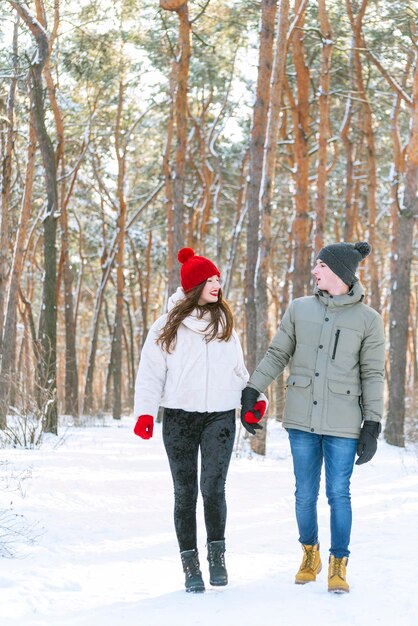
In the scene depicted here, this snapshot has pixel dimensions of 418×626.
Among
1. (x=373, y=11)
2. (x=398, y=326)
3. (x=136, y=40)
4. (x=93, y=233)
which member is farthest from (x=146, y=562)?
(x=93, y=233)

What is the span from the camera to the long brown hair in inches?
171

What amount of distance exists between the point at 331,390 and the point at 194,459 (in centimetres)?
81

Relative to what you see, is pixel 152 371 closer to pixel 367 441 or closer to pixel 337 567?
pixel 367 441

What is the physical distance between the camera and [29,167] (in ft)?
53.3

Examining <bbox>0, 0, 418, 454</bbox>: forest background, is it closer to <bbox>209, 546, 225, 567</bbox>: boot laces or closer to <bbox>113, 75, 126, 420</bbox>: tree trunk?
<bbox>113, 75, 126, 420</bbox>: tree trunk

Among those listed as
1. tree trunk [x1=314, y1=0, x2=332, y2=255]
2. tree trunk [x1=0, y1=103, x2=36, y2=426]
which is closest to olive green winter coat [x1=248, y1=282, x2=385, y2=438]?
tree trunk [x1=0, y1=103, x2=36, y2=426]

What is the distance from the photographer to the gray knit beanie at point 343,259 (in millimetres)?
4418

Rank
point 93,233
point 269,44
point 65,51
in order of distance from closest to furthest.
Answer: point 269,44, point 65,51, point 93,233

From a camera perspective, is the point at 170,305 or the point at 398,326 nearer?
the point at 170,305

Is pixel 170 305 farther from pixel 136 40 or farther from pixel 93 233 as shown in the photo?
pixel 93 233

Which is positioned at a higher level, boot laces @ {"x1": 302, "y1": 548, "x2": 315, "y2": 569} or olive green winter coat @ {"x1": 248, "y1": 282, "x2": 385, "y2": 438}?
olive green winter coat @ {"x1": 248, "y1": 282, "x2": 385, "y2": 438}

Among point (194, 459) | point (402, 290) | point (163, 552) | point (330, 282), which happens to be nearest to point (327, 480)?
point (194, 459)

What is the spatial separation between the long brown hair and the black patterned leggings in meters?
0.39

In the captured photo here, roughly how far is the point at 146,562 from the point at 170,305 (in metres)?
1.81
